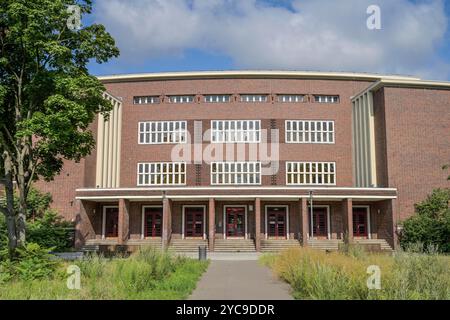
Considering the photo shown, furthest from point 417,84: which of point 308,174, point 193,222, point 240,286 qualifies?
point 240,286

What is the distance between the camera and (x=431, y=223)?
29141 mm

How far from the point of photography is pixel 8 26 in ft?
50.4

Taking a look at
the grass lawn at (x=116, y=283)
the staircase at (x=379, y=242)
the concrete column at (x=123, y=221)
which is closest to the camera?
the grass lawn at (x=116, y=283)

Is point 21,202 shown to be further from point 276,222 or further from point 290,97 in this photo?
point 290,97

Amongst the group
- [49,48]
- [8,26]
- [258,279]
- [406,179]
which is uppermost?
[8,26]

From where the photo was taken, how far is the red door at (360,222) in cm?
3409

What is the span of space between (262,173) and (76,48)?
2223 centimetres

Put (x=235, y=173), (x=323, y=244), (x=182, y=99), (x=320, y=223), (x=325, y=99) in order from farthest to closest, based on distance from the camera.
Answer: (x=182, y=99) → (x=325, y=99) → (x=235, y=173) → (x=320, y=223) → (x=323, y=244)

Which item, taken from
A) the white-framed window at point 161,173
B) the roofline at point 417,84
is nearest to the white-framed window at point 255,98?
the white-framed window at point 161,173

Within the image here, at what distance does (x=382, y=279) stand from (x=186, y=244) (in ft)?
80.1

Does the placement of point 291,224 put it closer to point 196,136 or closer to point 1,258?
point 196,136

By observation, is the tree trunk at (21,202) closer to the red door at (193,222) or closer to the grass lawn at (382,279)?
the grass lawn at (382,279)

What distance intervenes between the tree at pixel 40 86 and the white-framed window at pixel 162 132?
19418mm
